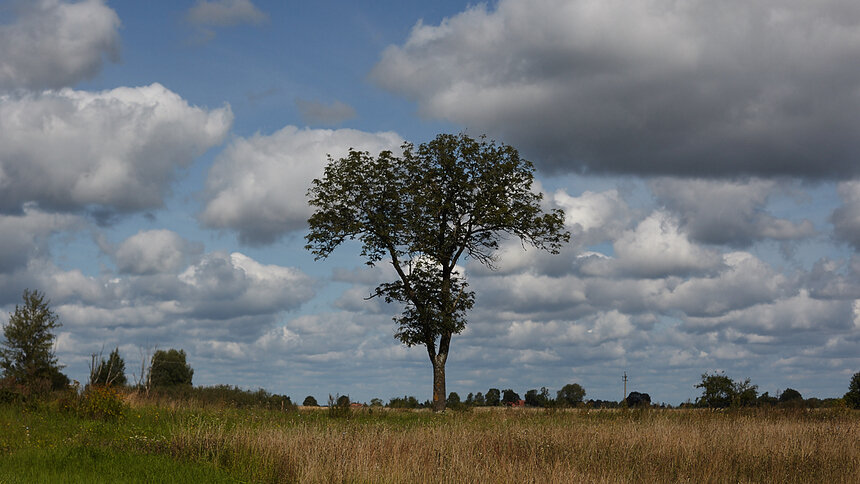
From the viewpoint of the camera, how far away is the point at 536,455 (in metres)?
16.8

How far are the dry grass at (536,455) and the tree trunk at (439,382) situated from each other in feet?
56.5

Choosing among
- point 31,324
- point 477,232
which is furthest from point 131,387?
point 31,324

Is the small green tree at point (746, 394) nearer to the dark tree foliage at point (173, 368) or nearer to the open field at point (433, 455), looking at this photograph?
the open field at point (433, 455)

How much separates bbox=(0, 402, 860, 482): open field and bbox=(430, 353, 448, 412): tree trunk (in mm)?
17171

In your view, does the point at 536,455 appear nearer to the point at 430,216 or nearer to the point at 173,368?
the point at 430,216

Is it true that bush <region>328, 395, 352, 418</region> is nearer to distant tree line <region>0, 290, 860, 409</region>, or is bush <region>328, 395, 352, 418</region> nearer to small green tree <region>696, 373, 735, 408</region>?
distant tree line <region>0, 290, 860, 409</region>

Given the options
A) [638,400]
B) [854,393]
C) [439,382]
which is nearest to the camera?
[638,400]

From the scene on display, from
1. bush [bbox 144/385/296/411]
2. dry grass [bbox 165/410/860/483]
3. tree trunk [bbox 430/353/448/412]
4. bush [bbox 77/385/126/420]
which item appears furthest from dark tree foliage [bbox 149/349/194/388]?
dry grass [bbox 165/410/860/483]

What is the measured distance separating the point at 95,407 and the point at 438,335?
18620 mm

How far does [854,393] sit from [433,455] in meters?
42.2

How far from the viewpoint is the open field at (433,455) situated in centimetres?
1394

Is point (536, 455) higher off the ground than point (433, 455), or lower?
lower

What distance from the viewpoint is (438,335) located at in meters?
39.2

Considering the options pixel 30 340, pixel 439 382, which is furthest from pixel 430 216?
pixel 30 340
